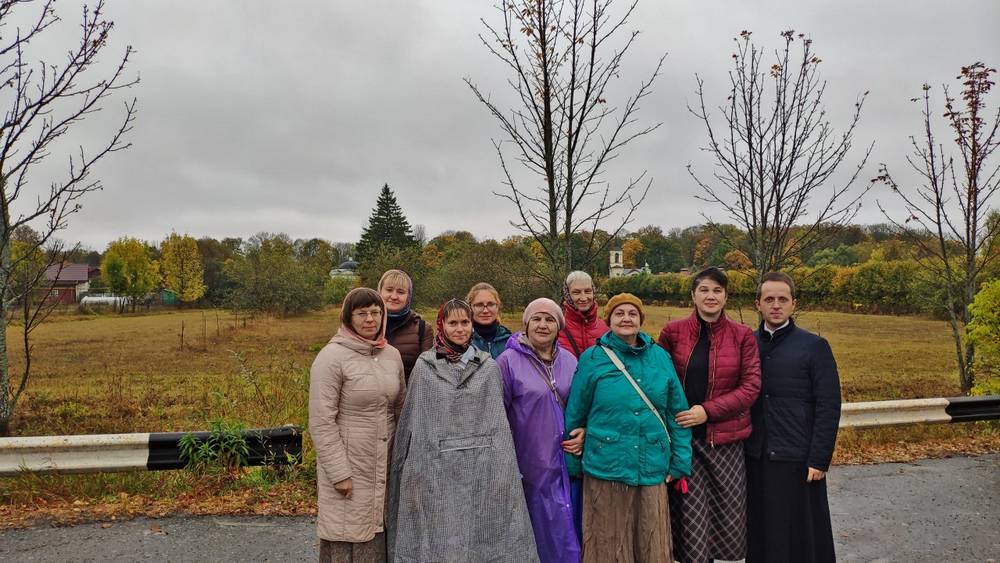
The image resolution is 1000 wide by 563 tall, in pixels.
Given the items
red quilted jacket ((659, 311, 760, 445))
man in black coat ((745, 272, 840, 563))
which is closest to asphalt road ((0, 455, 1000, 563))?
man in black coat ((745, 272, 840, 563))

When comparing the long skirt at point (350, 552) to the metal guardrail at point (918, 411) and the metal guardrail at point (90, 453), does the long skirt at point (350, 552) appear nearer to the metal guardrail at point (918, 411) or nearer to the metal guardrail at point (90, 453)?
the metal guardrail at point (90, 453)

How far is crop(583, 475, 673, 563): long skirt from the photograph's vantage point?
9.41ft

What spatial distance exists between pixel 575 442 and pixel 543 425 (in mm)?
203

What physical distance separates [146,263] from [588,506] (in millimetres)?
58655

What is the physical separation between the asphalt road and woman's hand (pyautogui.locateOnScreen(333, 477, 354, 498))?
114cm

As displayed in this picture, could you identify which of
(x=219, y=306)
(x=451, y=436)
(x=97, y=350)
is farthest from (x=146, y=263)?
(x=451, y=436)

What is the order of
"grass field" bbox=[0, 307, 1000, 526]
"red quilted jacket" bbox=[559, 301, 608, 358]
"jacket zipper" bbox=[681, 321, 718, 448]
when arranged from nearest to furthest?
"jacket zipper" bbox=[681, 321, 718, 448] < "red quilted jacket" bbox=[559, 301, 608, 358] < "grass field" bbox=[0, 307, 1000, 526]

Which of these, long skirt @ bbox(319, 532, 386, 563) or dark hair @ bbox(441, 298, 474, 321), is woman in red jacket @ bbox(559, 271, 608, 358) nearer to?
dark hair @ bbox(441, 298, 474, 321)

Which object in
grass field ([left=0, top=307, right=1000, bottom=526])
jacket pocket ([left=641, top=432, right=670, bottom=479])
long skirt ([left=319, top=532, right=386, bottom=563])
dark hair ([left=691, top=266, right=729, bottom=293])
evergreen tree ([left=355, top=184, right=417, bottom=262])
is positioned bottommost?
grass field ([left=0, top=307, right=1000, bottom=526])

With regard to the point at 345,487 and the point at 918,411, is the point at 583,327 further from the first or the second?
the point at 918,411

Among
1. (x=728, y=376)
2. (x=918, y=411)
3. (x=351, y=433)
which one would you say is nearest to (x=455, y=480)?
(x=351, y=433)

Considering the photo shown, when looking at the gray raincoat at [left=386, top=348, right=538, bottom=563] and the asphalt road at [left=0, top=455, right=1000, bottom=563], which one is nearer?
the gray raincoat at [left=386, top=348, right=538, bottom=563]

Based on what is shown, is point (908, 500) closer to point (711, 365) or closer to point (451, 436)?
point (711, 365)

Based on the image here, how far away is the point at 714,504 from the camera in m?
3.14
